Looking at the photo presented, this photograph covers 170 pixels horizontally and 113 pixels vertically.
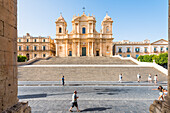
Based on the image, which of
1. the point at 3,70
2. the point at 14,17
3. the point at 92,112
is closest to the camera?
the point at 3,70

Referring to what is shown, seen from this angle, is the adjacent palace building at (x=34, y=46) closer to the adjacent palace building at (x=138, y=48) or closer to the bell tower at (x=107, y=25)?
the bell tower at (x=107, y=25)

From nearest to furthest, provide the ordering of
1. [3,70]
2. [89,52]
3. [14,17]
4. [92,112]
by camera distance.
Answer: [3,70] → [14,17] → [92,112] → [89,52]

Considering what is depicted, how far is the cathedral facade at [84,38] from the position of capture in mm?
40219

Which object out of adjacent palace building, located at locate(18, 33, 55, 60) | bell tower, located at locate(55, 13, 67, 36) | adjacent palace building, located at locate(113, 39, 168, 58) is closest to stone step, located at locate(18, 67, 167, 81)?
bell tower, located at locate(55, 13, 67, 36)

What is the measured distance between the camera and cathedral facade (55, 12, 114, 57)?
1583 inches

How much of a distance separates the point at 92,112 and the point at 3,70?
4311 millimetres

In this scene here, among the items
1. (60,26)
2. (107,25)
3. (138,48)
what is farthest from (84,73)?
(138,48)

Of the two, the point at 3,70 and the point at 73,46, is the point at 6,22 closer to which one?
the point at 3,70

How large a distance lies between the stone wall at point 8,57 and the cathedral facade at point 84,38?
121ft

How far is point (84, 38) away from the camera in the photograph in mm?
40312

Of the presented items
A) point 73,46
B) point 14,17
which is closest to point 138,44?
point 73,46

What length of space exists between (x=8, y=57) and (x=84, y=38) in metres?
38.0

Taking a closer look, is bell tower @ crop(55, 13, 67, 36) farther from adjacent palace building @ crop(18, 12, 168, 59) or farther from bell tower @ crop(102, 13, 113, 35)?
bell tower @ crop(102, 13, 113, 35)

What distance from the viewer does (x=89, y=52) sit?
40.2 metres
